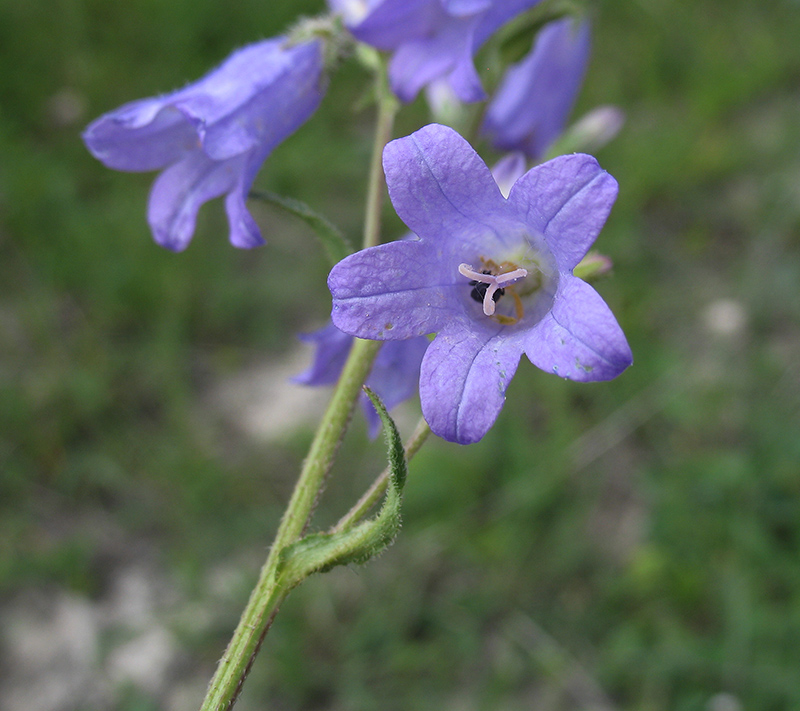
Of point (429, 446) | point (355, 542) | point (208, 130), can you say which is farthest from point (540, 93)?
point (429, 446)

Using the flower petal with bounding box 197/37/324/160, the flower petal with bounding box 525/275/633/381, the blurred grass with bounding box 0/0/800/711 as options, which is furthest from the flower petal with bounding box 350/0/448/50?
the blurred grass with bounding box 0/0/800/711

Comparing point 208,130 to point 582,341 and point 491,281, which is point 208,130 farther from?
point 582,341

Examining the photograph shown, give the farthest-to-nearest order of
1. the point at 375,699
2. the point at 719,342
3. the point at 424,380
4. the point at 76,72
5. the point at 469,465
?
1. the point at 76,72
2. the point at 719,342
3. the point at 469,465
4. the point at 375,699
5. the point at 424,380

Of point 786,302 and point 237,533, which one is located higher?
point 237,533

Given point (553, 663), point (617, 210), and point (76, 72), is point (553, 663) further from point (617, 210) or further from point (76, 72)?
point (76, 72)

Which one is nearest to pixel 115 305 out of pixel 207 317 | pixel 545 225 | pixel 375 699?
pixel 207 317

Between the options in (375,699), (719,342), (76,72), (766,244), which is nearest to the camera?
(375,699)

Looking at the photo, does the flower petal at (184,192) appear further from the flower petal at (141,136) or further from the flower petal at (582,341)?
the flower petal at (582,341)

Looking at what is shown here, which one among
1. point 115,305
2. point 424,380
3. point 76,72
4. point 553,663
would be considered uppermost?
point 424,380
